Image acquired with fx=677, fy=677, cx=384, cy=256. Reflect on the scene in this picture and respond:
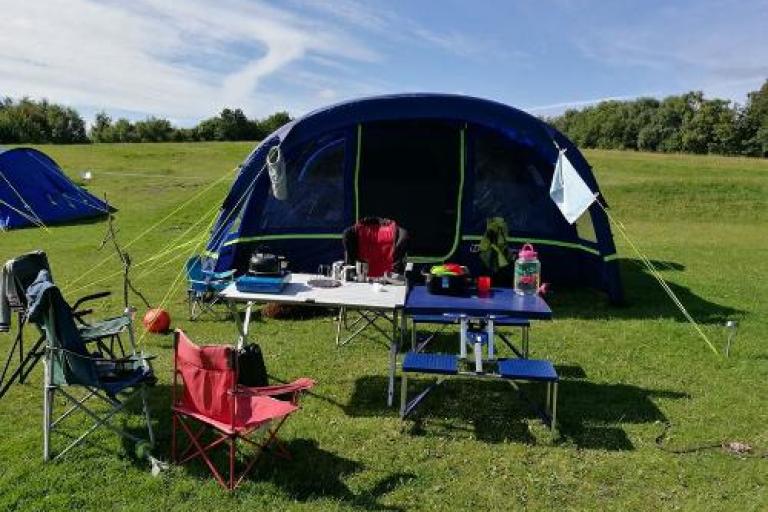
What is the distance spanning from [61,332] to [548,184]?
18.1 ft

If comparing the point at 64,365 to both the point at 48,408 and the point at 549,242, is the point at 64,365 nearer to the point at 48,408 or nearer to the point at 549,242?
the point at 48,408

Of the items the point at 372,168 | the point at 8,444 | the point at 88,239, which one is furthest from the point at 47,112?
the point at 8,444

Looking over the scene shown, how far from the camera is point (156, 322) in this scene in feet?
20.9

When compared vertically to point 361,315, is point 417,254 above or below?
above

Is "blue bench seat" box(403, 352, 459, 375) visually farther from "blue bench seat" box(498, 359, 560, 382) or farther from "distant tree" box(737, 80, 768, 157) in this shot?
"distant tree" box(737, 80, 768, 157)

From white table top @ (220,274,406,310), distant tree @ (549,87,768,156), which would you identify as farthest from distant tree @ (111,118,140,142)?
white table top @ (220,274,406,310)

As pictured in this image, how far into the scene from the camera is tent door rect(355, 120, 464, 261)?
7691mm

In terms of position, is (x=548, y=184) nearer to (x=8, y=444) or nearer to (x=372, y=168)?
(x=372, y=168)

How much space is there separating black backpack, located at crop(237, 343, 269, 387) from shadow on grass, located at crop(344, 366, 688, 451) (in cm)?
78

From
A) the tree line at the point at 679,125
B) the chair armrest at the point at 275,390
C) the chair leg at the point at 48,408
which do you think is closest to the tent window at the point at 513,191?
the chair armrest at the point at 275,390

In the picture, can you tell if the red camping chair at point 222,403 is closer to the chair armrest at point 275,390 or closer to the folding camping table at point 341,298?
the chair armrest at point 275,390

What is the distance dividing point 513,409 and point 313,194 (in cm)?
386

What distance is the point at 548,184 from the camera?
7.76 metres

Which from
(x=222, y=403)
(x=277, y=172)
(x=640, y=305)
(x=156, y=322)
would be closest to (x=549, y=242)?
(x=640, y=305)
